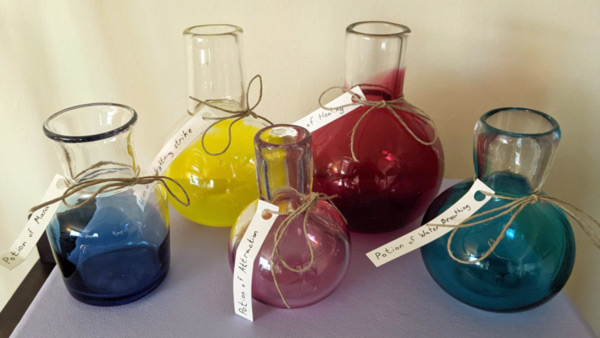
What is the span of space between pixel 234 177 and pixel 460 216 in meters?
0.25

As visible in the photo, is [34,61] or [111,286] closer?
[111,286]

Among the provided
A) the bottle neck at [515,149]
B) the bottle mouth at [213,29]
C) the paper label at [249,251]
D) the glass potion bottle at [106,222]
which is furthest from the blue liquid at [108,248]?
the bottle neck at [515,149]

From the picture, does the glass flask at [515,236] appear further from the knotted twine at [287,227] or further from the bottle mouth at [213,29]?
the bottle mouth at [213,29]

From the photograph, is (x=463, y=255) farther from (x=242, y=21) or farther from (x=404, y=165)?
(x=242, y=21)

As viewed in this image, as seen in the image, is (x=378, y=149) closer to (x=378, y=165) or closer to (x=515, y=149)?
(x=378, y=165)

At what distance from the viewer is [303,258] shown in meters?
0.46

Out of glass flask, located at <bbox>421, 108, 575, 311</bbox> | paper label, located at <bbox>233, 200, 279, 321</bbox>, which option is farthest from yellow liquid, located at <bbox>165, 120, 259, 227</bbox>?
glass flask, located at <bbox>421, 108, 575, 311</bbox>

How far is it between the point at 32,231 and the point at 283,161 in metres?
0.26

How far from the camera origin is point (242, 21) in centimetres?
68

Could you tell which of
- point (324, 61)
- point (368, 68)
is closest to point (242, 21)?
point (324, 61)

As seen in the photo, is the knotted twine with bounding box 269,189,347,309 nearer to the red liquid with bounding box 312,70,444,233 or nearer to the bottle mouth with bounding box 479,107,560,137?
the red liquid with bounding box 312,70,444,233

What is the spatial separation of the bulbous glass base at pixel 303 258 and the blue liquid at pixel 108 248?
0.31ft

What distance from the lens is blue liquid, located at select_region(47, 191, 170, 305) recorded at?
1.59 feet

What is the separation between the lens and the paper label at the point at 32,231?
1.56 ft
